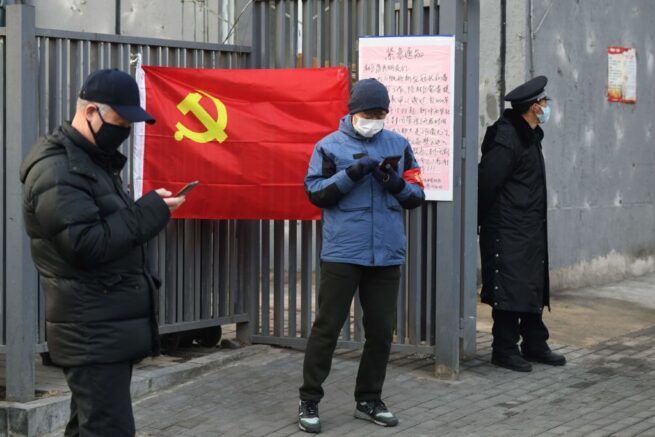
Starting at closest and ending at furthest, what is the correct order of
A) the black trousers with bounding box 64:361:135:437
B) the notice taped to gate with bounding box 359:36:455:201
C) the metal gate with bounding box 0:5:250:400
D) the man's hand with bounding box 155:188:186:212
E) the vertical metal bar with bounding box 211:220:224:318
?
the black trousers with bounding box 64:361:135:437 < the man's hand with bounding box 155:188:186:212 < the metal gate with bounding box 0:5:250:400 < the notice taped to gate with bounding box 359:36:455:201 < the vertical metal bar with bounding box 211:220:224:318

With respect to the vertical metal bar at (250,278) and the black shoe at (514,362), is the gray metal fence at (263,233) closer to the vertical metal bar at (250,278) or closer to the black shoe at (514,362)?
the vertical metal bar at (250,278)

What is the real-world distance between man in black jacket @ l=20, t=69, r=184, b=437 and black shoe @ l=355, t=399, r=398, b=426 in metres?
2.25

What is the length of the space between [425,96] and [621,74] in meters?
5.58

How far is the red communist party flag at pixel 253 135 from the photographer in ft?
24.7

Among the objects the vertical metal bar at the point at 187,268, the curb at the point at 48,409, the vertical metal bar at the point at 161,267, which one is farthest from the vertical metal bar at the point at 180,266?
the curb at the point at 48,409

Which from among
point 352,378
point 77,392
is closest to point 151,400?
point 352,378

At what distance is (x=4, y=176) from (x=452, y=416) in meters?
2.85

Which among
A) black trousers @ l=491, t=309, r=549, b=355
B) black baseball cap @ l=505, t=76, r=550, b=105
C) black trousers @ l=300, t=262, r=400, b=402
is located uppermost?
black baseball cap @ l=505, t=76, r=550, b=105

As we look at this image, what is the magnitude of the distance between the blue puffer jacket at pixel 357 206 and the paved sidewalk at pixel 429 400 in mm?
973

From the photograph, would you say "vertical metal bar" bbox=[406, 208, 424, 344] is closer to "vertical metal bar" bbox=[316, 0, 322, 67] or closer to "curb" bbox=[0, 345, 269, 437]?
"vertical metal bar" bbox=[316, 0, 322, 67]

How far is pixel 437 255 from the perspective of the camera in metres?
7.41

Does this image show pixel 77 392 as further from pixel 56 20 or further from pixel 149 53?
pixel 56 20

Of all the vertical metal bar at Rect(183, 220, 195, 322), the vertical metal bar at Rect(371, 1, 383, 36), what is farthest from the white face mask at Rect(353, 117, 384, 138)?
the vertical metal bar at Rect(183, 220, 195, 322)

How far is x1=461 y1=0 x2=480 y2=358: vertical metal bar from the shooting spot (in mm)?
7438
